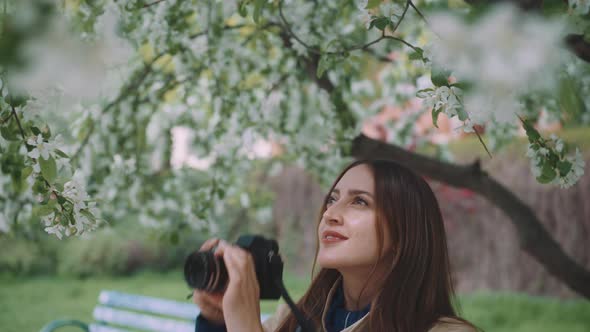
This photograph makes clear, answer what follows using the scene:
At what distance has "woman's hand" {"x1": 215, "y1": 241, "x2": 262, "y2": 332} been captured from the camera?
4.62 ft

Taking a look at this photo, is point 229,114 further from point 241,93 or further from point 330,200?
point 330,200

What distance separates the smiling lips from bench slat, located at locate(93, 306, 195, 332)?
1.50 m

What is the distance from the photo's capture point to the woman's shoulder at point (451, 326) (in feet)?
4.65

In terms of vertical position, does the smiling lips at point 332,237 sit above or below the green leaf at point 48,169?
below

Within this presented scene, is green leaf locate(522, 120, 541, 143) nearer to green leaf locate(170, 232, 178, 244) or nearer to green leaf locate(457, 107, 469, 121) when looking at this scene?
green leaf locate(457, 107, 469, 121)

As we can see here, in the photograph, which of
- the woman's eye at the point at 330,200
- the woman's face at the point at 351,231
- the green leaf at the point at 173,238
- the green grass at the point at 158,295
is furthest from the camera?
the green grass at the point at 158,295

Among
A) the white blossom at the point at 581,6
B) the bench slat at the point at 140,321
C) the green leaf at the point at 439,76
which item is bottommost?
the bench slat at the point at 140,321

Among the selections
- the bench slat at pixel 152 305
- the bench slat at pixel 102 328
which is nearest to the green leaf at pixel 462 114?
the bench slat at pixel 152 305

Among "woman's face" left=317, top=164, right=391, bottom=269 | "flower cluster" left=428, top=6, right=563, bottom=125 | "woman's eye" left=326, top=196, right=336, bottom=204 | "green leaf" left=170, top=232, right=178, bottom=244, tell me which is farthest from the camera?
"green leaf" left=170, top=232, right=178, bottom=244

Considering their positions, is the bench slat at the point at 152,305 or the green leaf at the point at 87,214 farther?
the bench slat at the point at 152,305

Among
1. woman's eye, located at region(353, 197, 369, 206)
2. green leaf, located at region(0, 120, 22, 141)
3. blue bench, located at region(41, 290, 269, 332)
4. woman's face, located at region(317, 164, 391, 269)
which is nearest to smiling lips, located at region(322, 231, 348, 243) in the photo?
woman's face, located at region(317, 164, 391, 269)

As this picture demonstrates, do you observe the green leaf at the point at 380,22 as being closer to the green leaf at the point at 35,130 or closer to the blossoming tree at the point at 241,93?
the blossoming tree at the point at 241,93

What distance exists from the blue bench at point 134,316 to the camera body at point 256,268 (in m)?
1.42

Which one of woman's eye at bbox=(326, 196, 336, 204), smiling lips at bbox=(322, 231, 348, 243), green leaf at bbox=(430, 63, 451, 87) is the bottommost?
smiling lips at bbox=(322, 231, 348, 243)
